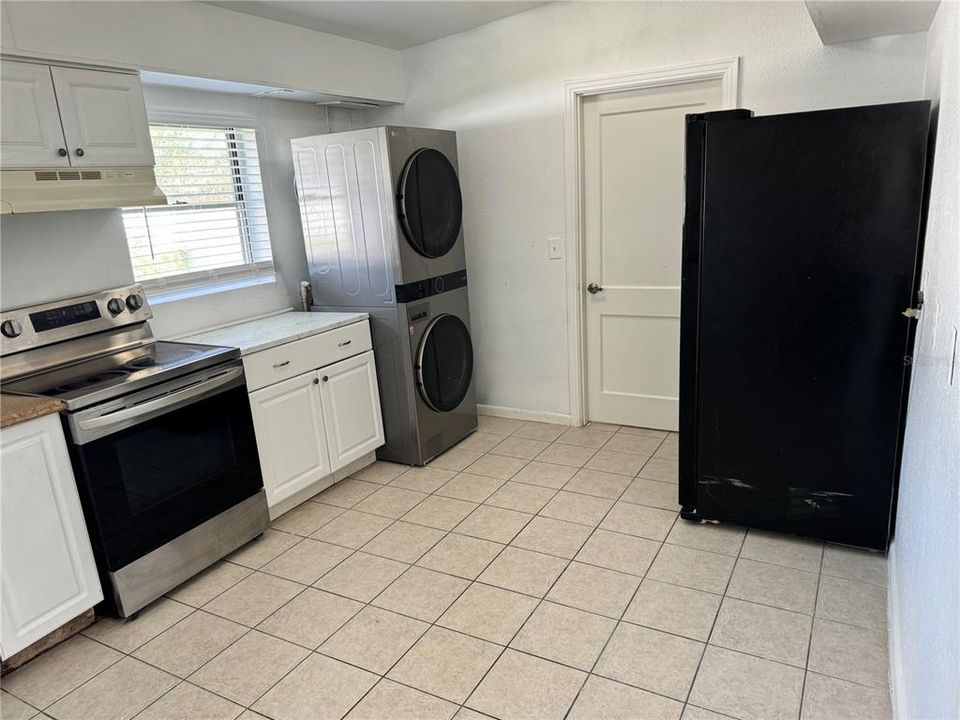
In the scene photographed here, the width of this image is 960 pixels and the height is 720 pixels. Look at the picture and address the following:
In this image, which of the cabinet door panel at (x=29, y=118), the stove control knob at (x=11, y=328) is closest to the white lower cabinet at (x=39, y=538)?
the stove control knob at (x=11, y=328)

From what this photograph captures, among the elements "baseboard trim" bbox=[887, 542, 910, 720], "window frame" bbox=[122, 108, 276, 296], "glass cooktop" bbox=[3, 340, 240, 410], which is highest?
"window frame" bbox=[122, 108, 276, 296]

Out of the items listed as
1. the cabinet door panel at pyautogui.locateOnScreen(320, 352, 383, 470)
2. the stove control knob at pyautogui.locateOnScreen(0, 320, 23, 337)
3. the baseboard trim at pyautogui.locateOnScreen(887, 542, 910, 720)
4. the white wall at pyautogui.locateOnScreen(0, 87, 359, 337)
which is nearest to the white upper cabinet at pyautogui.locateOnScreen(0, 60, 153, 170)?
the white wall at pyautogui.locateOnScreen(0, 87, 359, 337)

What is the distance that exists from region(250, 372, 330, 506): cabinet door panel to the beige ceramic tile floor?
8.0 inches

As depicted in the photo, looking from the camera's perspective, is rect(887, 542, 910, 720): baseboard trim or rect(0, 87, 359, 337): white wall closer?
rect(887, 542, 910, 720): baseboard trim

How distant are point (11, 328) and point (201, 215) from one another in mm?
1097

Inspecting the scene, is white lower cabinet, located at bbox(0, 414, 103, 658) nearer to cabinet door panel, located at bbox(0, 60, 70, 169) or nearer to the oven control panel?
the oven control panel

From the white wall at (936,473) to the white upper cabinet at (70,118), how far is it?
2.65 meters

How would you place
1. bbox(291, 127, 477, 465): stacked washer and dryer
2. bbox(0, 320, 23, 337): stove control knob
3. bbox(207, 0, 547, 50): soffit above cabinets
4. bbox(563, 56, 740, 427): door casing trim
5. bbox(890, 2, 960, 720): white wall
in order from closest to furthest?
bbox(890, 2, 960, 720): white wall < bbox(0, 320, 23, 337): stove control knob < bbox(207, 0, 547, 50): soffit above cabinets < bbox(563, 56, 740, 427): door casing trim < bbox(291, 127, 477, 465): stacked washer and dryer

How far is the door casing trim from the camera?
305cm

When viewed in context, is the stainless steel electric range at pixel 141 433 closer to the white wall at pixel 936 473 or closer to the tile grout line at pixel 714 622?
the tile grout line at pixel 714 622

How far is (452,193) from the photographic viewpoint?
3.55 metres

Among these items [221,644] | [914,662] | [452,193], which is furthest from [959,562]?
[452,193]

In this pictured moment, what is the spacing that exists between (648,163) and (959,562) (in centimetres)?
276

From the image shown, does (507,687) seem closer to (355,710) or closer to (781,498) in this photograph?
(355,710)
